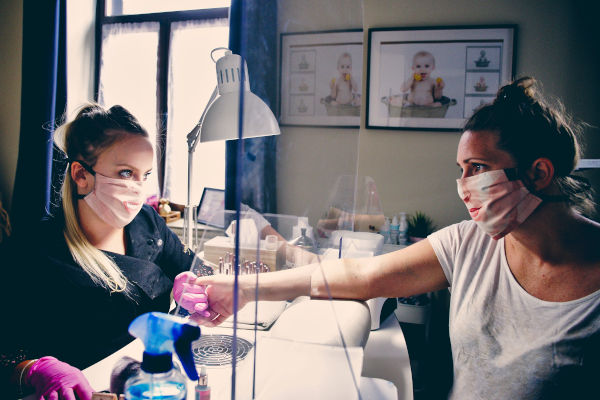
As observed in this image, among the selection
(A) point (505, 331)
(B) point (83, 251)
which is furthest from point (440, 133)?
(B) point (83, 251)

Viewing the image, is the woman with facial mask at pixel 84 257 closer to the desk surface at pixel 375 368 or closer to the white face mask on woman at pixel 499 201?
the desk surface at pixel 375 368

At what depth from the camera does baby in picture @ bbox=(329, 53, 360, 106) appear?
21.1 inches

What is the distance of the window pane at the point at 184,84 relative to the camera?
2473 millimetres

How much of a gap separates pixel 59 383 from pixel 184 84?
2.11 m

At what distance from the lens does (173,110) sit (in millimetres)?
2502

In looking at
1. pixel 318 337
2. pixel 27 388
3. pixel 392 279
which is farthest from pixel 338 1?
pixel 27 388

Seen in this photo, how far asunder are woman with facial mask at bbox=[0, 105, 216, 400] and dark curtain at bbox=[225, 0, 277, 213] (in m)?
0.68

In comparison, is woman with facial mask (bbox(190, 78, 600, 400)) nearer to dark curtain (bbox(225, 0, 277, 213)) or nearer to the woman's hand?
the woman's hand

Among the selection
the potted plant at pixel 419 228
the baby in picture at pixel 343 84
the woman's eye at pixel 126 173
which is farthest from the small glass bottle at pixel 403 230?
the baby in picture at pixel 343 84

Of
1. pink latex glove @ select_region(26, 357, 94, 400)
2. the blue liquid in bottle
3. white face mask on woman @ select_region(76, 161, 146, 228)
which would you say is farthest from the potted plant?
the blue liquid in bottle

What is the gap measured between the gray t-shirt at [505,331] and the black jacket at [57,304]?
2.64 feet

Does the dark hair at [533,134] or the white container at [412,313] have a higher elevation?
the dark hair at [533,134]

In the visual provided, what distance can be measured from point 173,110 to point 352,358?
2.22 meters

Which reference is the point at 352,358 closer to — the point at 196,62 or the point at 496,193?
the point at 496,193
